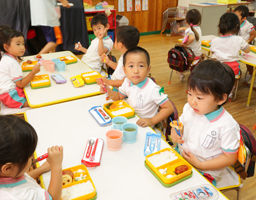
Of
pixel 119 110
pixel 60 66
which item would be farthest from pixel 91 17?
pixel 119 110

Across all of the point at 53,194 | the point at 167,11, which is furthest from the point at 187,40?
the point at 167,11

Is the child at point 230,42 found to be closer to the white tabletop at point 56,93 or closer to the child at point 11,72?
the white tabletop at point 56,93

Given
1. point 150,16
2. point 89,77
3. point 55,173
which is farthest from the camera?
point 150,16

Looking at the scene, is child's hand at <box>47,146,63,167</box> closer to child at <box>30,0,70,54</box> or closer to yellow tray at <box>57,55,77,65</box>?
yellow tray at <box>57,55,77,65</box>

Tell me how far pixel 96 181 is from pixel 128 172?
0.15m

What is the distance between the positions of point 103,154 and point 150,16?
21.7ft

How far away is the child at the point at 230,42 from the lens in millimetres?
2916

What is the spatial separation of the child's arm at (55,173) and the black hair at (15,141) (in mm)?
138

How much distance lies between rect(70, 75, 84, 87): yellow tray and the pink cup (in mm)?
807

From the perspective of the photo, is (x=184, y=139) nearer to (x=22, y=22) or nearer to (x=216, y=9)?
(x=22, y=22)

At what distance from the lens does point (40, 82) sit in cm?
194

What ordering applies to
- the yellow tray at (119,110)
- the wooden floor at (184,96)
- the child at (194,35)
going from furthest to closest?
the child at (194,35)
the wooden floor at (184,96)
the yellow tray at (119,110)

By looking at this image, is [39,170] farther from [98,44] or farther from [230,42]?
[230,42]

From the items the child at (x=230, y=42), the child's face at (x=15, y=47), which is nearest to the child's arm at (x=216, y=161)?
the child's face at (x=15, y=47)
